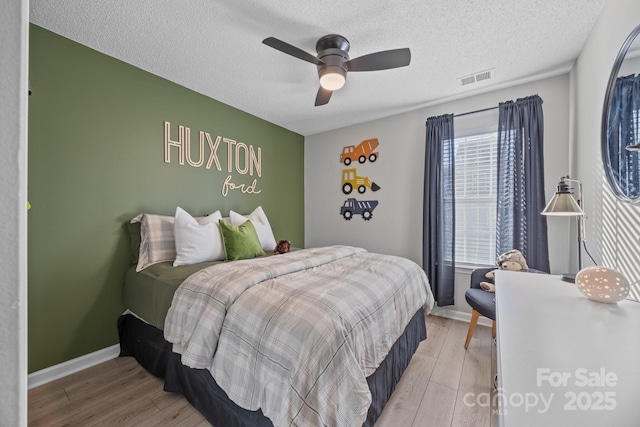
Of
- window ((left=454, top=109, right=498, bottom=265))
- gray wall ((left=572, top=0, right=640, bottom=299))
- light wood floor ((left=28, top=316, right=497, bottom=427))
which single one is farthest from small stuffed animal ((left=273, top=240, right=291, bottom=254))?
gray wall ((left=572, top=0, right=640, bottom=299))

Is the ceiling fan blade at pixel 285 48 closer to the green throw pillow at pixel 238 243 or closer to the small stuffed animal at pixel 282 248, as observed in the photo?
the green throw pillow at pixel 238 243

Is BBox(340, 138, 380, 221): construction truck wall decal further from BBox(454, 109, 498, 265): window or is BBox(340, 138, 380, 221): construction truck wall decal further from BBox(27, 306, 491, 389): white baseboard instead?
BBox(27, 306, 491, 389): white baseboard

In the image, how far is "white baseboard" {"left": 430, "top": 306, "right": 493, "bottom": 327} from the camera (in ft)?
9.20

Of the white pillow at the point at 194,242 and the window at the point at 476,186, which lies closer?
the white pillow at the point at 194,242

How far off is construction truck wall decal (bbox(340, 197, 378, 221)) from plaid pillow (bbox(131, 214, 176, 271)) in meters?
2.30

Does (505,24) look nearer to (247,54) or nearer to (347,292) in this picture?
(247,54)

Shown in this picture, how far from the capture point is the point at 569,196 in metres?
1.55

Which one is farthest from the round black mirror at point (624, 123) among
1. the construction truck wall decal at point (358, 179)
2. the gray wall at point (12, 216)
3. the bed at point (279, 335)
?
the construction truck wall decal at point (358, 179)

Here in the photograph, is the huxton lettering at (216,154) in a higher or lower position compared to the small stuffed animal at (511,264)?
higher

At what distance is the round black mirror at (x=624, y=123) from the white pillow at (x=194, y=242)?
2635mm

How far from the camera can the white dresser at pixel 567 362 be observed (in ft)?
1.57

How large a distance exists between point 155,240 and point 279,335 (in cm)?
164

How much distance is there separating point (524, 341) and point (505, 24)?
2127 millimetres

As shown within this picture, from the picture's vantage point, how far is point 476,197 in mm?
2871
